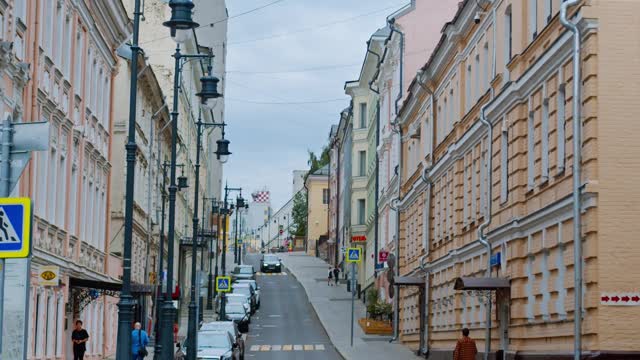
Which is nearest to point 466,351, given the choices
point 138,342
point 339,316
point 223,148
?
point 138,342

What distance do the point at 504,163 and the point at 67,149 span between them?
1144cm

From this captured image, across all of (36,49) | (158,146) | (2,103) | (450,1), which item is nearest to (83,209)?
(36,49)

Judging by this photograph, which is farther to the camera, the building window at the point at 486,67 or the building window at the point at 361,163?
the building window at the point at 361,163

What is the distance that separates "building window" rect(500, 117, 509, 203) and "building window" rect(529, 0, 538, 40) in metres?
3.17

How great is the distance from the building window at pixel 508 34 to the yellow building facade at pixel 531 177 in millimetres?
57

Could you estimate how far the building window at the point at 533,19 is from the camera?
2725 cm

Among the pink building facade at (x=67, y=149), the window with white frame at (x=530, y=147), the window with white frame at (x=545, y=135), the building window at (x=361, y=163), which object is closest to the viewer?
the window with white frame at (x=545, y=135)

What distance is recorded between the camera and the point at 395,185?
6041cm

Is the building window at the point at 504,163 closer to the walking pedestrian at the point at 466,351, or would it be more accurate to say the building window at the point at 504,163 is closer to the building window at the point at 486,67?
the building window at the point at 486,67

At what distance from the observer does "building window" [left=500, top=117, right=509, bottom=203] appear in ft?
99.0

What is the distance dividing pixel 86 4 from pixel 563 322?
18.1m

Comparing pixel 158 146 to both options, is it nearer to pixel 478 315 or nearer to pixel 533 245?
pixel 478 315

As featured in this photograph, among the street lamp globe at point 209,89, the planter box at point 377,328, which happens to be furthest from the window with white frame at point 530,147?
the planter box at point 377,328

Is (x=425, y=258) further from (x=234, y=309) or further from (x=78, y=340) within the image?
(x=234, y=309)
